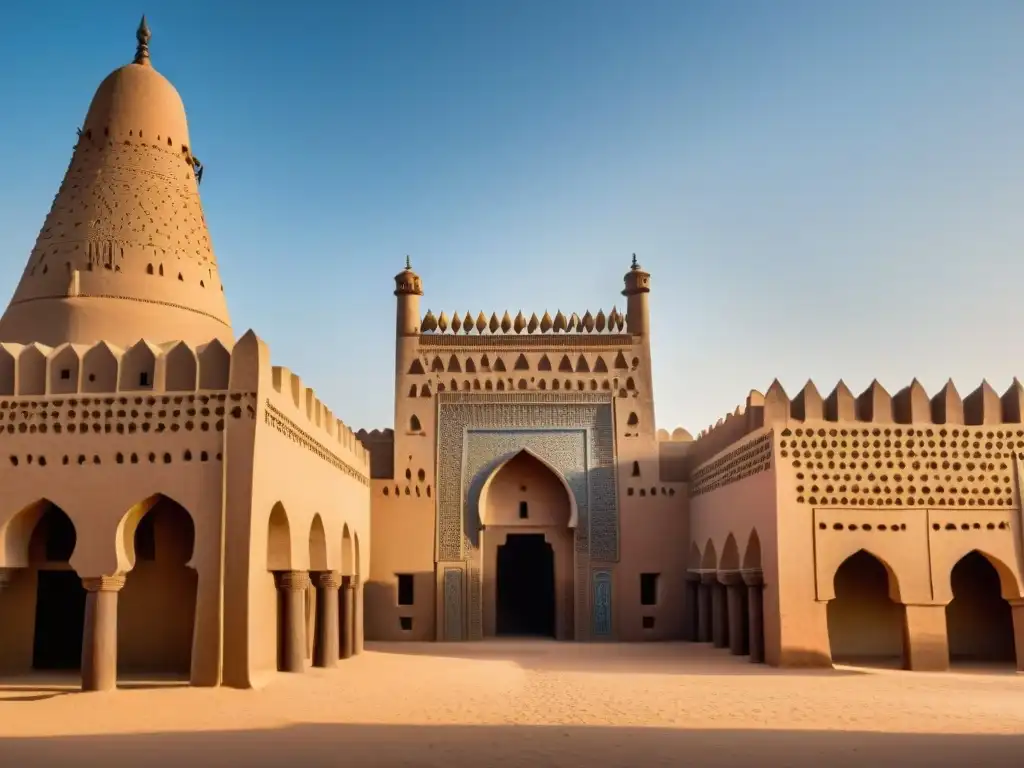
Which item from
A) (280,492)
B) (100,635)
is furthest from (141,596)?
(280,492)

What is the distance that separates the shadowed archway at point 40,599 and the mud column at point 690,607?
1043 centimetres

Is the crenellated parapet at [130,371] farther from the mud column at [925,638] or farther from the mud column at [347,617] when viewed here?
the mud column at [925,638]

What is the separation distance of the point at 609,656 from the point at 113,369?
8520 millimetres

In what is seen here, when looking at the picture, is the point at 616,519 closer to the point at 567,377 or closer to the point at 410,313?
the point at 567,377

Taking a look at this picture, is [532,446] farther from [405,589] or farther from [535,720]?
Answer: [535,720]

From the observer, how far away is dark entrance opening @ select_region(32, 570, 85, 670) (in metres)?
12.8

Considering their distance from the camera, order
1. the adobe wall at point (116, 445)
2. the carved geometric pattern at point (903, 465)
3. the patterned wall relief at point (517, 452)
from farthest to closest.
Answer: the patterned wall relief at point (517, 452) → the carved geometric pattern at point (903, 465) → the adobe wall at point (116, 445)

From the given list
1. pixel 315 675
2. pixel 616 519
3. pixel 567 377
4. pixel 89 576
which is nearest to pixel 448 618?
pixel 616 519

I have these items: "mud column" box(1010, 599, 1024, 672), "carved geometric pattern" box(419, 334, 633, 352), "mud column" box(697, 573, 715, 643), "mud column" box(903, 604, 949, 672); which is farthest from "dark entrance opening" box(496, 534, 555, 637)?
"mud column" box(1010, 599, 1024, 672)

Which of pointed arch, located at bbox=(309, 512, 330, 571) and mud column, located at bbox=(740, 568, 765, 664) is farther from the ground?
pointed arch, located at bbox=(309, 512, 330, 571)

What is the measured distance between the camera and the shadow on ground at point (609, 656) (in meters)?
13.0

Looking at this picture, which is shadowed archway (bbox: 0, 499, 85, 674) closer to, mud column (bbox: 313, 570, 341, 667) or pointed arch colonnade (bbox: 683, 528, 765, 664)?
mud column (bbox: 313, 570, 341, 667)

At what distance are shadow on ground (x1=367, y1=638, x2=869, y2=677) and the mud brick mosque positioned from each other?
0.56m

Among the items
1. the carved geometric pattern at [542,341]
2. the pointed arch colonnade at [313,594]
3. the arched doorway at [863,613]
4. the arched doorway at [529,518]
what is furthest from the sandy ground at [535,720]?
the carved geometric pattern at [542,341]
